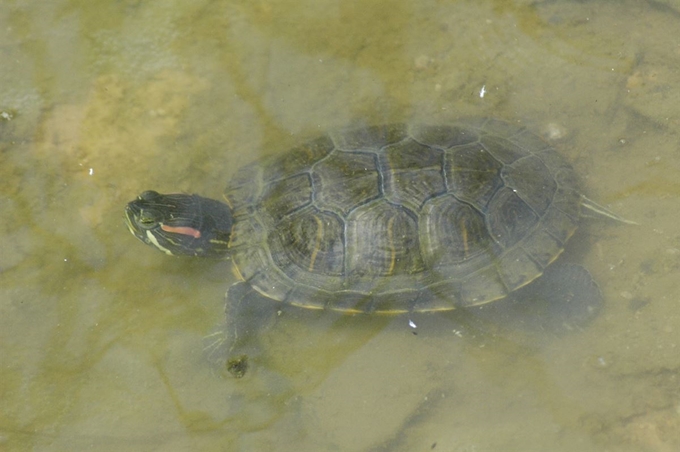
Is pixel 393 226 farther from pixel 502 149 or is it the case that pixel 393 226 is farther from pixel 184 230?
pixel 184 230

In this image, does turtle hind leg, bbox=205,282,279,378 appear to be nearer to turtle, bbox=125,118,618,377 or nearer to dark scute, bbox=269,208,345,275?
turtle, bbox=125,118,618,377

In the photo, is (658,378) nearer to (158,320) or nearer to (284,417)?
(284,417)

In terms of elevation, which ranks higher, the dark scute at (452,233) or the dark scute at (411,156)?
the dark scute at (411,156)

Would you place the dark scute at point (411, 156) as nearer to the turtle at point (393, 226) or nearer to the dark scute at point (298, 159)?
the turtle at point (393, 226)

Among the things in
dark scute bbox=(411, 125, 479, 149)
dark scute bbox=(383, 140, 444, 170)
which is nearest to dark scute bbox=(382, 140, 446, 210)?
dark scute bbox=(383, 140, 444, 170)

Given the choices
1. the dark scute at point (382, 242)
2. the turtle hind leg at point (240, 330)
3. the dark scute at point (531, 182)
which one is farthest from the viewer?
the turtle hind leg at point (240, 330)

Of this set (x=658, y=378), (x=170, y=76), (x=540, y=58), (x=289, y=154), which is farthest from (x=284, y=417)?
(x=540, y=58)

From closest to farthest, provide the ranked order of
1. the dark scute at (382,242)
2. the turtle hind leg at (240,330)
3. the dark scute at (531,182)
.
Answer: the dark scute at (382,242) → the dark scute at (531,182) → the turtle hind leg at (240,330)

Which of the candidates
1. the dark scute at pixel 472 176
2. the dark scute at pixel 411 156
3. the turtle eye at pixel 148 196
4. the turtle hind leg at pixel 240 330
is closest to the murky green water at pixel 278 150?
the turtle hind leg at pixel 240 330
